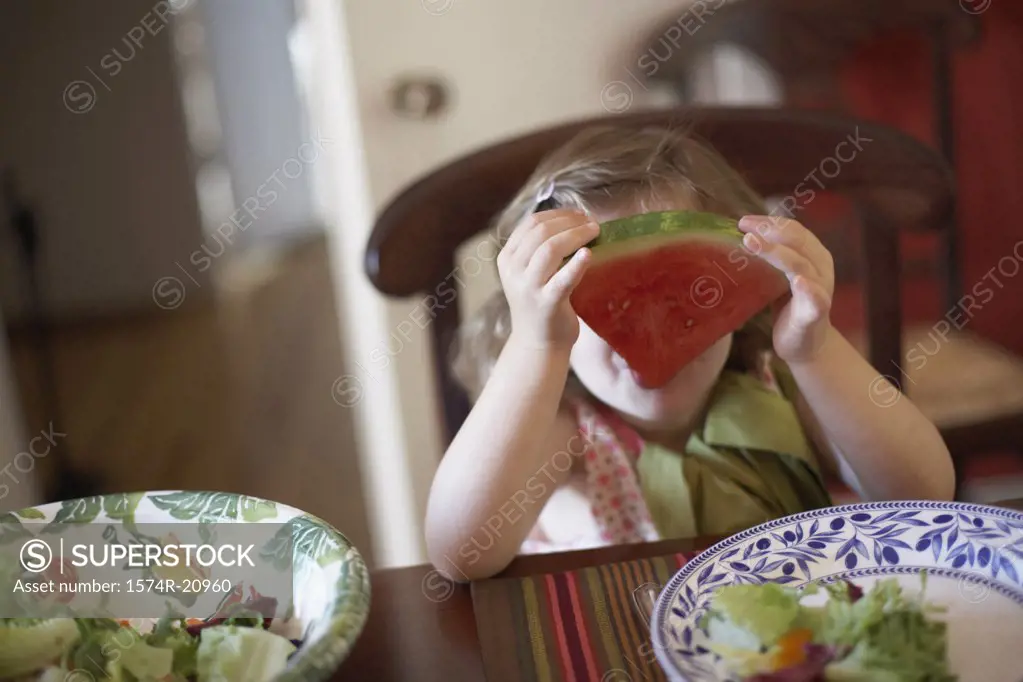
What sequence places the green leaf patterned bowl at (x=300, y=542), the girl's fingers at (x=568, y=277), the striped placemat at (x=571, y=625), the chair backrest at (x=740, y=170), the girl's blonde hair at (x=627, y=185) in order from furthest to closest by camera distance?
the chair backrest at (x=740, y=170), the girl's blonde hair at (x=627, y=185), the girl's fingers at (x=568, y=277), the striped placemat at (x=571, y=625), the green leaf patterned bowl at (x=300, y=542)

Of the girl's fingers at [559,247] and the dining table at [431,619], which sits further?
the girl's fingers at [559,247]

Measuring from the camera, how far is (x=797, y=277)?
0.71 m

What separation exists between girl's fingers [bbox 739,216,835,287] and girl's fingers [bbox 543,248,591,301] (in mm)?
122

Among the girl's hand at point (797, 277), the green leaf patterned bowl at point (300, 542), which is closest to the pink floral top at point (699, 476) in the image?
the girl's hand at point (797, 277)

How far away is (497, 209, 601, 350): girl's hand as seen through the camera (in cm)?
70

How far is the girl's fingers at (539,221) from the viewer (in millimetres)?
726

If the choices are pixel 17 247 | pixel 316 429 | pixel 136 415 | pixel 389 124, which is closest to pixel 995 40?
pixel 389 124

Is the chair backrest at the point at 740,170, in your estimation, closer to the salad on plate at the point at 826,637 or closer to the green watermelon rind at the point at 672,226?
the green watermelon rind at the point at 672,226

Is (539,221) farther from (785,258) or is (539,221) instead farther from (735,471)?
(735,471)

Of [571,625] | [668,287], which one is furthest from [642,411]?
[571,625]

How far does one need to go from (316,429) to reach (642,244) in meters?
1.81

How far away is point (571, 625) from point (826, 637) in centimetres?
18

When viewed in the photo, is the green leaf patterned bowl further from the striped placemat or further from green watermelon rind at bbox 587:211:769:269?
green watermelon rind at bbox 587:211:769:269

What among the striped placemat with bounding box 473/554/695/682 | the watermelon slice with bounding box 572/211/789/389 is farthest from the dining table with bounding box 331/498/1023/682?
the watermelon slice with bounding box 572/211/789/389
